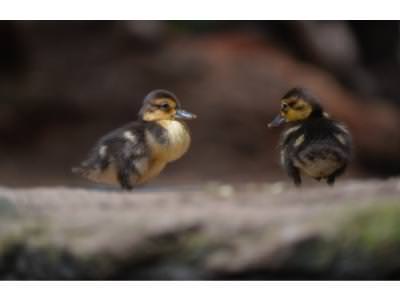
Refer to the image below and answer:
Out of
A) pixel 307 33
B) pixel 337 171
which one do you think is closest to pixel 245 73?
pixel 307 33

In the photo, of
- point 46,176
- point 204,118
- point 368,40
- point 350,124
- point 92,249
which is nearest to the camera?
point 92,249

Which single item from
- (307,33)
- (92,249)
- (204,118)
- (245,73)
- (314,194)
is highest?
(307,33)

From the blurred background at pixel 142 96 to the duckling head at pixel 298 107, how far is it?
263 cm

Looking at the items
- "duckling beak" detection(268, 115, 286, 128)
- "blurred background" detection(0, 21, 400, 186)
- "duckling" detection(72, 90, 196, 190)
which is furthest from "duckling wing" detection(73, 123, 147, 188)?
"blurred background" detection(0, 21, 400, 186)

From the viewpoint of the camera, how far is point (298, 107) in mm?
3203

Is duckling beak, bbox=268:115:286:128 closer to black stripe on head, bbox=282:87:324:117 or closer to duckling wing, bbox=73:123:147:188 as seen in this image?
black stripe on head, bbox=282:87:324:117

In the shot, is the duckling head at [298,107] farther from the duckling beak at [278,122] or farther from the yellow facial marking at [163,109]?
the yellow facial marking at [163,109]

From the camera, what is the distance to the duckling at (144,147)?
3162 millimetres

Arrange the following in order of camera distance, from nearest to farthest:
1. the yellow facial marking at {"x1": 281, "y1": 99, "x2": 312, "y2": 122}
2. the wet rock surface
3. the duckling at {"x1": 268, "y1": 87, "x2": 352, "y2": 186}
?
1. the wet rock surface
2. the duckling at {"x1": 268, "y1": 87, "x2": 352, "y2": 186}
3. the yellow facial marking at {"x1": 281, "y1": 99, "x2": 312, "y2": 122}

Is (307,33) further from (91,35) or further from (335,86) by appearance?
(91,35)

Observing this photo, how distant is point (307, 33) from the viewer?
7609 mm

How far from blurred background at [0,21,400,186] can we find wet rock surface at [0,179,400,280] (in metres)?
3.24

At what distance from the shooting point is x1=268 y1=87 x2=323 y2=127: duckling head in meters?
3.20

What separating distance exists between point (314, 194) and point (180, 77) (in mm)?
3908
